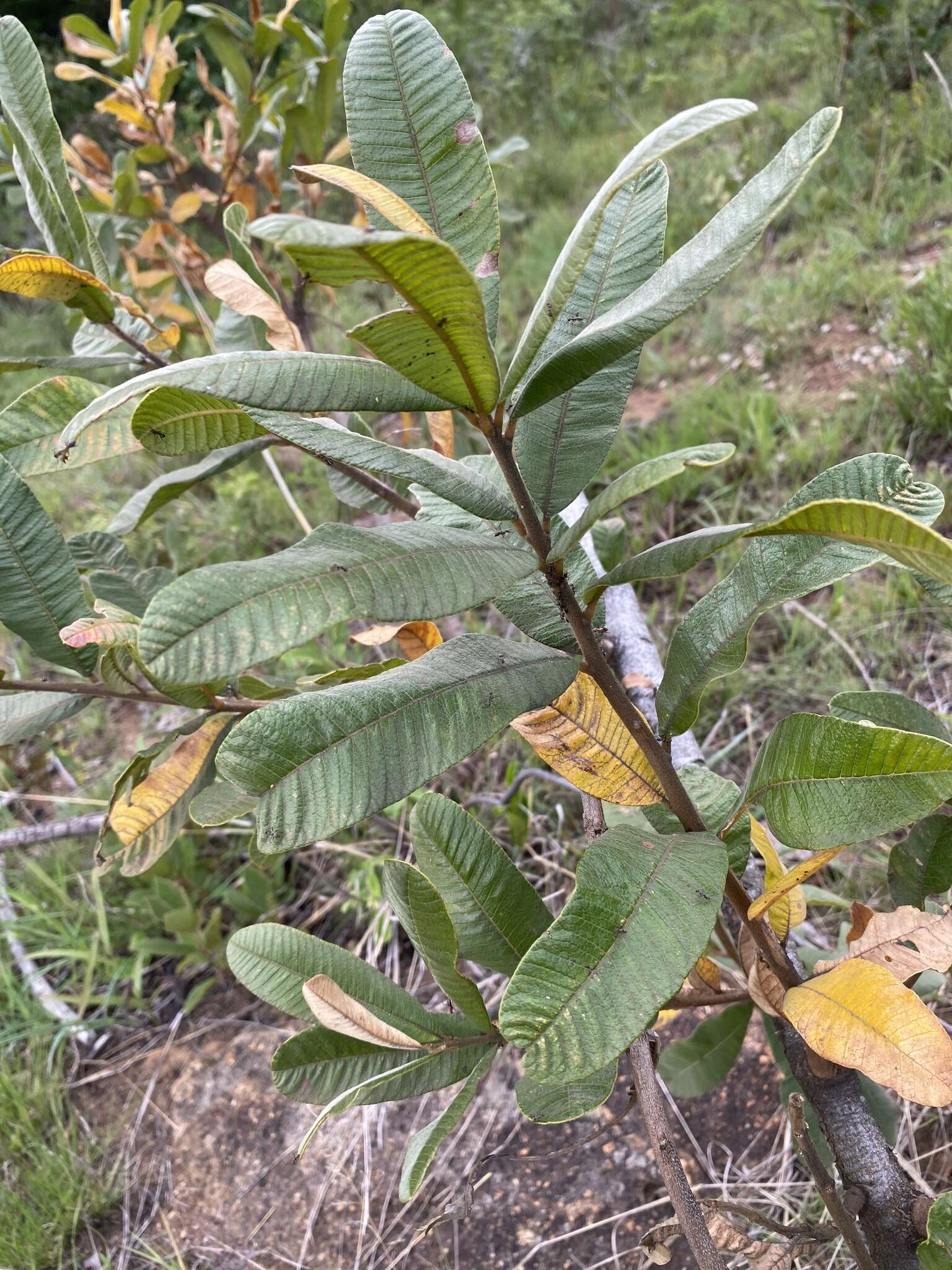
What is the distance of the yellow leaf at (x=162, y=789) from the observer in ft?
3.05

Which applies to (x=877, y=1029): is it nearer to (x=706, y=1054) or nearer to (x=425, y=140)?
(x=706, y=1054)

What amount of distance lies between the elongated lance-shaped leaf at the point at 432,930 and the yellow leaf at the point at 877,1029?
0.26 meters

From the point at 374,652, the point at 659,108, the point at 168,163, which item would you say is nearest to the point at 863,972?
the point at 374,652

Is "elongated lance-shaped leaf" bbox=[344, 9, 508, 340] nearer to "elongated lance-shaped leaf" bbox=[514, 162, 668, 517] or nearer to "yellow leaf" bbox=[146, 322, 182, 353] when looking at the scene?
"elongated lance-shaped leaf" bbox=[514, 162, 668, 517]

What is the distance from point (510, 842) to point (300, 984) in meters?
0.90

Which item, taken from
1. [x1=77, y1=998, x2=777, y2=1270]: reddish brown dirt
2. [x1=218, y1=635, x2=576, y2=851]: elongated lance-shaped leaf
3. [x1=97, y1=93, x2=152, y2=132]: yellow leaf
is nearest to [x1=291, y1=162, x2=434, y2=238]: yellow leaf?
[x1=218, y1=635, x2=576, y2=851]: elongated lance-shaped leaf

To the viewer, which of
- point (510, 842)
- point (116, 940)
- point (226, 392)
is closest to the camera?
point (226, 392)

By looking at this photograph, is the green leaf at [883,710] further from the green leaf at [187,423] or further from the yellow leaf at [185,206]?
the yellow leaf at [185,206]

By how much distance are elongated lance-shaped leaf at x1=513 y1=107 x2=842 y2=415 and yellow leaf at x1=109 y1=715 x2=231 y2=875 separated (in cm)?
61

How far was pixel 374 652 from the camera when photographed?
212cm

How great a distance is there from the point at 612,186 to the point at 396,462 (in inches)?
7.4

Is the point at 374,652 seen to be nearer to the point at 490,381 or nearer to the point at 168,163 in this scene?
the point at 168,163

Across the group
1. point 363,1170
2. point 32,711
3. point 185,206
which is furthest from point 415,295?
point 185,206

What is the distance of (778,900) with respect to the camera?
0.77 metres
